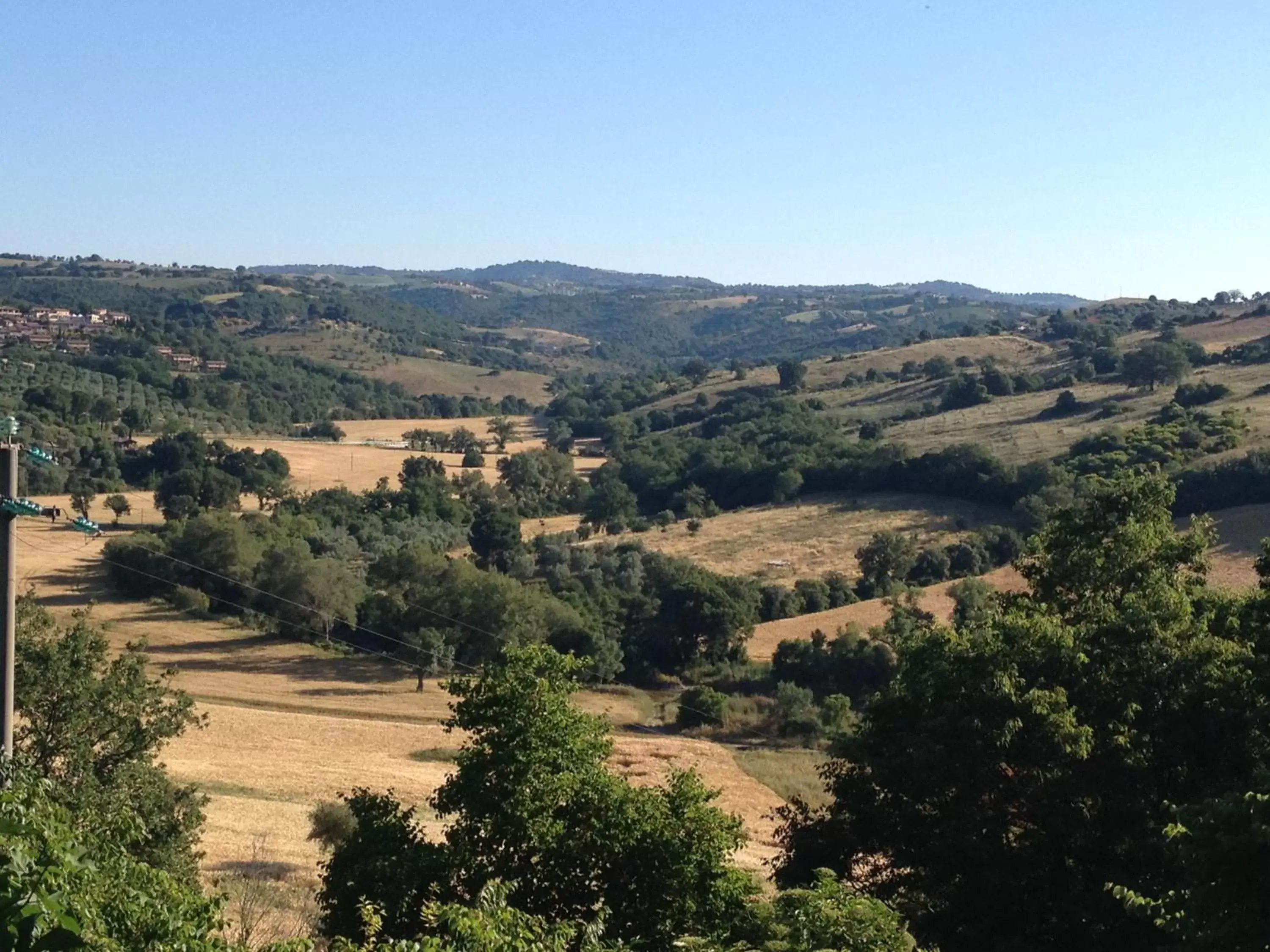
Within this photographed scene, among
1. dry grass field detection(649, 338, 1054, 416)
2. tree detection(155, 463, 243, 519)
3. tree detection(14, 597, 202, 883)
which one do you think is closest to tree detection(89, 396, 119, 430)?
tree detection(155, 463, 243, 519)

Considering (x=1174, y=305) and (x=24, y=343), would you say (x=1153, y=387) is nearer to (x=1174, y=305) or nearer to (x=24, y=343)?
(x=1174, y=305)

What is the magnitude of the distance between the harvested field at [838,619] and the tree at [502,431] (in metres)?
48.3

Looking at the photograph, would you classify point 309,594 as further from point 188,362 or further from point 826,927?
point 188,362

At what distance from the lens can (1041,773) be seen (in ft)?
42.6

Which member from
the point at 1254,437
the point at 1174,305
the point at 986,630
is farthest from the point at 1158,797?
the point at 1174,305

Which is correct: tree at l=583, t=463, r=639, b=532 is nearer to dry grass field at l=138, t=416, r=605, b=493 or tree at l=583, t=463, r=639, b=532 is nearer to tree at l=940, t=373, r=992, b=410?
dry grass field at l=138, t=416, r=605, b=493

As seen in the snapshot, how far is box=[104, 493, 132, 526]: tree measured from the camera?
5506 centimetres

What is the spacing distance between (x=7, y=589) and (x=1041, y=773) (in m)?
9.70

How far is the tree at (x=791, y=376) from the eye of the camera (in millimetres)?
106438

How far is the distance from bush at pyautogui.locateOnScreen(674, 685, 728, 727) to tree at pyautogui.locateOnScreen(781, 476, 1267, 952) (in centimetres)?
1721

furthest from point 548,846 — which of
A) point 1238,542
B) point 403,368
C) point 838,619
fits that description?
point 403,368

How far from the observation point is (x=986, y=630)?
49.0 feet

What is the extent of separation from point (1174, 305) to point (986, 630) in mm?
150881

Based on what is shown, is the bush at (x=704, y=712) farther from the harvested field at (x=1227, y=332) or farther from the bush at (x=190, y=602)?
the harvested field at (x=1227, y=332)
